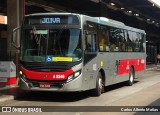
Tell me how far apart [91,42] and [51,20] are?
5.46ft

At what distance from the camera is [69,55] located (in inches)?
562

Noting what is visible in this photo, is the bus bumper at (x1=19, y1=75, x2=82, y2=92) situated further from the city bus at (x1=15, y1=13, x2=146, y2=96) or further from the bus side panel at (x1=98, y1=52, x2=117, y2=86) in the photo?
the bus side panel at (x1=98, y1=52, x2=117, y2=86)

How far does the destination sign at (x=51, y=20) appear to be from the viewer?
14.6 m

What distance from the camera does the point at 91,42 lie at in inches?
605

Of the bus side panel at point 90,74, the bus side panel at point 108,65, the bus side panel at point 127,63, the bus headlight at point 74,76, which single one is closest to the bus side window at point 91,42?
the bus side panel at point 90,74

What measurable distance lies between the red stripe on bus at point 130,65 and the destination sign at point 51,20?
5153 mm

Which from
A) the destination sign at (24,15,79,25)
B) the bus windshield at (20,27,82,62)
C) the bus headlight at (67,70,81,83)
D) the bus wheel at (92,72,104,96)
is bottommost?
the bus wheel at (92,72,104,96)

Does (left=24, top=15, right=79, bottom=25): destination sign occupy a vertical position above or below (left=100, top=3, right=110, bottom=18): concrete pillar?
below

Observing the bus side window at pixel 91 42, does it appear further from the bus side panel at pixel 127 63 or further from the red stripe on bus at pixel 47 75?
the bus side panel at pixel 127 63

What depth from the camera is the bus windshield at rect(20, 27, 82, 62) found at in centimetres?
1430

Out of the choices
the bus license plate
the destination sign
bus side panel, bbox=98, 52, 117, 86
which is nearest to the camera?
the bus license plate

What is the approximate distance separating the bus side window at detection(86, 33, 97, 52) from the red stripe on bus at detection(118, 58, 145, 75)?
147 inches

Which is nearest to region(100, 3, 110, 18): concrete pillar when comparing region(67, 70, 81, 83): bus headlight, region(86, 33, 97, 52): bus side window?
region(86, 33, 97, 52): bus side window

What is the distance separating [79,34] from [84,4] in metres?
21.7
